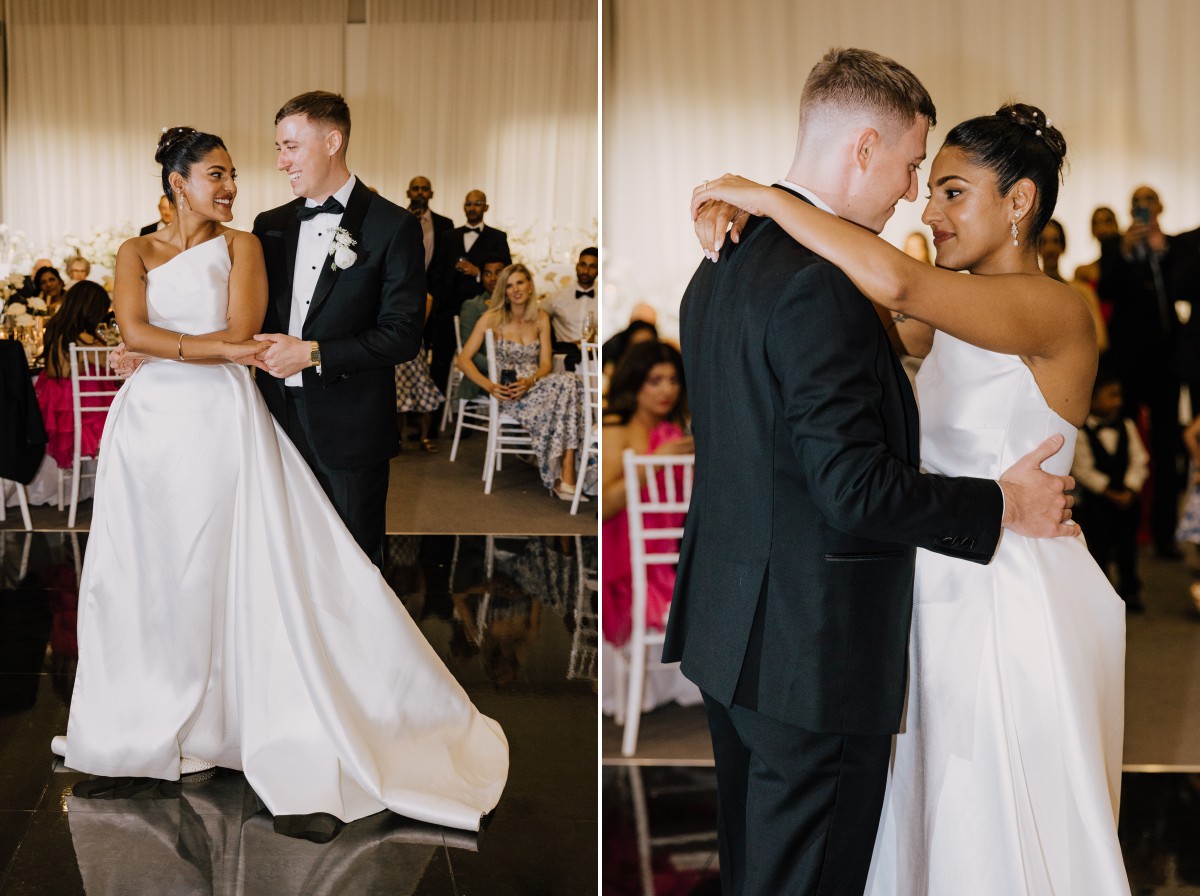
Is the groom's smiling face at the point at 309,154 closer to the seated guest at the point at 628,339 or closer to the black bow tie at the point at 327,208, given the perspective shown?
the black bow tie at the point at 327,208

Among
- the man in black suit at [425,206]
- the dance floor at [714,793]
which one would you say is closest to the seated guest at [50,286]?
the man in black suit at [425,206]

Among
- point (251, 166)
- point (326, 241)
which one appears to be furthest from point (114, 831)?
point (251, 166)

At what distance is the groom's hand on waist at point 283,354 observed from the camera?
9.64 ft

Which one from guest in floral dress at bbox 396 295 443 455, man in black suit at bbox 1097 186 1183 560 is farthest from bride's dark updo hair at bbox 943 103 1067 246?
guest in floral dress at bbox 396 295 443 455

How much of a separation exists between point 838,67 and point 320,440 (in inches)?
76.7

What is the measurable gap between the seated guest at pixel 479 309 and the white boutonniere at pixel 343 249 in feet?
13.8

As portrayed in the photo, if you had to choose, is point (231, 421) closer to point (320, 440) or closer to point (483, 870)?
point (320, 440)

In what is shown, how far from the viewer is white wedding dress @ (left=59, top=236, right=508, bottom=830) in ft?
9.53

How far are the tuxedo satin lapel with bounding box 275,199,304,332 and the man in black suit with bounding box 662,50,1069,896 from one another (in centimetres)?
170

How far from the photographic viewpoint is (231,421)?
297cm

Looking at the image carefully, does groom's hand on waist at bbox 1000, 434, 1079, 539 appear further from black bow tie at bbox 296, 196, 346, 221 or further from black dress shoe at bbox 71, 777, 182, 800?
black dress shoe at bbox 71, 777, 182, 800

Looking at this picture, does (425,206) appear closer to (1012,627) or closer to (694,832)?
(694,832)

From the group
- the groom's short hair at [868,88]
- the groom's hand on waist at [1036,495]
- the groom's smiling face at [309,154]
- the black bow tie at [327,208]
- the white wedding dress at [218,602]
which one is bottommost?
the white wedding dress at [218,602]

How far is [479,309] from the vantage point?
7.57 metres
